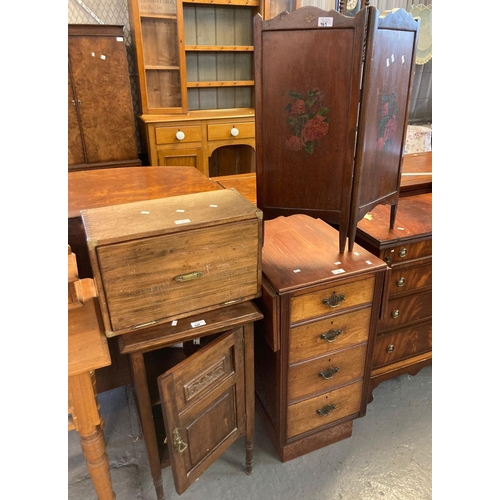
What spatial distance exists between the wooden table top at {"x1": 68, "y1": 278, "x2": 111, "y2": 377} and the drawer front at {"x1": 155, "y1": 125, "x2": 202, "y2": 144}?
75.7 inches

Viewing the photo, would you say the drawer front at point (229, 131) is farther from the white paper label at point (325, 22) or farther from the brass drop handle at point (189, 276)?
the brass drop handle at point (189, 276)

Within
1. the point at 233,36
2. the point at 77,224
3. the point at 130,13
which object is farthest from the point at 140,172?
the point at 233,36

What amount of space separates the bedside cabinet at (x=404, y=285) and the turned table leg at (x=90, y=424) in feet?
3.21

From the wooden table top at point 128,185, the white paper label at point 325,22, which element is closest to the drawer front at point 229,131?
the wooden table top at point 128,185

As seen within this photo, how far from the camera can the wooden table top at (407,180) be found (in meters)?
1.91

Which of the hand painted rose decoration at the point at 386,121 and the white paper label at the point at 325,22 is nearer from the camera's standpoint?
the white paper label at the point at 325,22

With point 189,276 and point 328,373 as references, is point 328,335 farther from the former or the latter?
point 189,276

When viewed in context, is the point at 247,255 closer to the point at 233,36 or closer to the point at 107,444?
the point at 107,444

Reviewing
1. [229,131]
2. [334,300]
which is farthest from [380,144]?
[229,131]

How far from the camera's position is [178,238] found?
1.05 metres

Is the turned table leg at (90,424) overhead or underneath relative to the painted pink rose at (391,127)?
underneath

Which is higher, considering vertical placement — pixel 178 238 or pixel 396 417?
pixel 178 238

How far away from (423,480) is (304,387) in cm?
59

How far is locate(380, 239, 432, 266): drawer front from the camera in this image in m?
1.54
